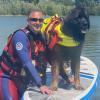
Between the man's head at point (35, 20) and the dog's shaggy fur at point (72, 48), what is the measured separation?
784 millimetres

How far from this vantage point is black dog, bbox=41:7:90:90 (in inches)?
222

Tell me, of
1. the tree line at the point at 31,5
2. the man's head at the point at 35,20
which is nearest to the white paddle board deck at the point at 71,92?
the man's head at the point at 35,20

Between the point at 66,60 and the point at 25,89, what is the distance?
0.97 m

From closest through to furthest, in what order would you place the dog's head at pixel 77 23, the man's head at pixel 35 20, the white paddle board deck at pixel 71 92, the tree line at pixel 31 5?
the man's head at pixel 35 20, the white paddle board deck at pixel 71 92, the dog's head at pixel 77 23, the tree line at pixel 31 5

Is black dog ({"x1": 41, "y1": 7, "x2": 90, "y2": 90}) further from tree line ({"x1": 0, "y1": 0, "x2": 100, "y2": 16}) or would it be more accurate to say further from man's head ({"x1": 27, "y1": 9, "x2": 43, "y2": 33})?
tree line ({"x1": 0, "y1": 0, "x2": 100, "y2": 16})

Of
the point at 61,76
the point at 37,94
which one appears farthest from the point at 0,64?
the point at 61,76

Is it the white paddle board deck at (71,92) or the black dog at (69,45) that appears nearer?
the white paddle board deck at (71,92)

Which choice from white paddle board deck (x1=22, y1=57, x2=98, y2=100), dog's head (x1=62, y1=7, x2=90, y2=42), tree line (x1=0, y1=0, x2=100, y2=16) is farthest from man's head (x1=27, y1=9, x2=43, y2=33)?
tree line (x1=0, y1=0, x2=100, y2=16)

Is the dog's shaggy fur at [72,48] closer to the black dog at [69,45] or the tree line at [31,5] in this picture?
the black dog at [69,45]

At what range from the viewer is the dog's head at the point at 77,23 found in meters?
5.60

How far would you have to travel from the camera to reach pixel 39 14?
5008mm

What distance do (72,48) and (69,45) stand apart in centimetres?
8

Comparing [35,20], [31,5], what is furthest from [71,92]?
[31,5]

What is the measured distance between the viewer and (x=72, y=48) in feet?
19.2
